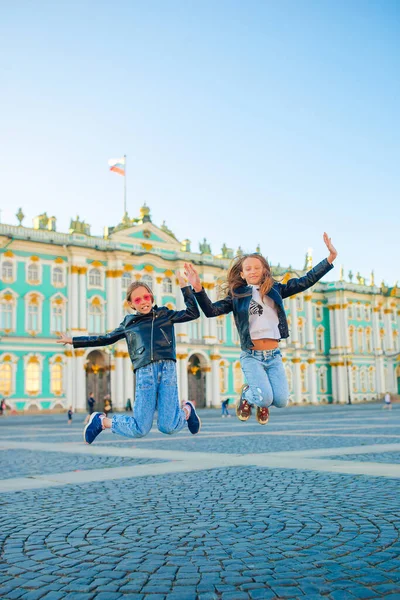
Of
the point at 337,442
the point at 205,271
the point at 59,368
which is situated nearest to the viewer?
the point at 337,442

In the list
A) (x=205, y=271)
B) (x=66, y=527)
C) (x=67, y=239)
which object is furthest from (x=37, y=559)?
(x=205, y=271)

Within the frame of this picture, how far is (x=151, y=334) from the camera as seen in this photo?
606cm

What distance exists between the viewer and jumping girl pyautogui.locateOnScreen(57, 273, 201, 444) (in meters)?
6.03

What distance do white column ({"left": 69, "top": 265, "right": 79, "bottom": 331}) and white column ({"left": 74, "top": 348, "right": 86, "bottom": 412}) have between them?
2238 millimetres

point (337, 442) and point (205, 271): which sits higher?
point (205, 271)

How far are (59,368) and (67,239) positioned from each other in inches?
394

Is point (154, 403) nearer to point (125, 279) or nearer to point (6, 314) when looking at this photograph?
point (6, 314)

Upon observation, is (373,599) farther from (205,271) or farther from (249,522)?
(205,271)

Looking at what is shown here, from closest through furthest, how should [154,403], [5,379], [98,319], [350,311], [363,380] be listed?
[154,403] < [5,379] < [98,319] < [350,311] < [363,380]

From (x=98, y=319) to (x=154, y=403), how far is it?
48.9 m

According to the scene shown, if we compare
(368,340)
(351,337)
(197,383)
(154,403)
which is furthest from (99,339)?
(368,340)

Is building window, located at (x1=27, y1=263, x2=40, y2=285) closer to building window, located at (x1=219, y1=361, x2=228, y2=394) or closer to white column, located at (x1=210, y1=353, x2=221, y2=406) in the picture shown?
white column, located at (x1=210, y1=353, x2=221, y2=406)

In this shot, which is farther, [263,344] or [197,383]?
[197,383]

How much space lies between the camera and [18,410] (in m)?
48.2
